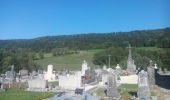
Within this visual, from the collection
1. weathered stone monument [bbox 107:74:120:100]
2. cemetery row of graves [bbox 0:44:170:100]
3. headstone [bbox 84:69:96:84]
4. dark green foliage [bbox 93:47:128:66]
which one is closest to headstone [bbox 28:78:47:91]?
cemetery row of graves [bbox 0:44:170:100]

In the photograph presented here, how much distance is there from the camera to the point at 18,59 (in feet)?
123

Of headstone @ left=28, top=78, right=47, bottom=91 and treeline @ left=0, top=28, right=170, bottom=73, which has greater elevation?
treeline @ left=0, top=28, right=170, bottom=73

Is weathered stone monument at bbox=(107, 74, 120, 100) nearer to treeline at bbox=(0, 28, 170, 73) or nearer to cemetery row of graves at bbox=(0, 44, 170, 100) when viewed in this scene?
cemetery row of graves at bbox=(0, 44, 170, 100)

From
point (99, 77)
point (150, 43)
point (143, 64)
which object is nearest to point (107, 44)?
point (150, 43)

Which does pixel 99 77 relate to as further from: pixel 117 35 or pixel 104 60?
pixel 117 35

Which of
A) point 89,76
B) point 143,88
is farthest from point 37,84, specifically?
point 143,88

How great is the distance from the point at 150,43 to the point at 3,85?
42039mm

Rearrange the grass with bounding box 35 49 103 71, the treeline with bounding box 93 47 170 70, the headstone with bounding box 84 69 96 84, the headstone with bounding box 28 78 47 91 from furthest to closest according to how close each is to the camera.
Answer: the grass with bounding box 35 49 103 71 < the treeline with bounding box 93 47 170 70 < the headstone with bounding box 84 69 96 84 < the headstone with bounding box 28 78 47 91

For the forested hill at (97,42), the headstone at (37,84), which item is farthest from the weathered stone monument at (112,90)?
the forested hill at (97,42)

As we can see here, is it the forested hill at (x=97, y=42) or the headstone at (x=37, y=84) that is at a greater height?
the forested hill at (x=97, y=42)

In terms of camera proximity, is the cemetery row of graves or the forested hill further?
the forested hill

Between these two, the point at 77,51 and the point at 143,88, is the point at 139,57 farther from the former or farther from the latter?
the point at 143,88

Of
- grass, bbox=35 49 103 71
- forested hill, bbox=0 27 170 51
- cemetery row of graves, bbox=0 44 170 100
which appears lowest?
cemetery row of graves, bbox=0 44 170 100

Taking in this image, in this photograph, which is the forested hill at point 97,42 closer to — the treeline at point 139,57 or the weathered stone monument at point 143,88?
the treeline at point 139,57
